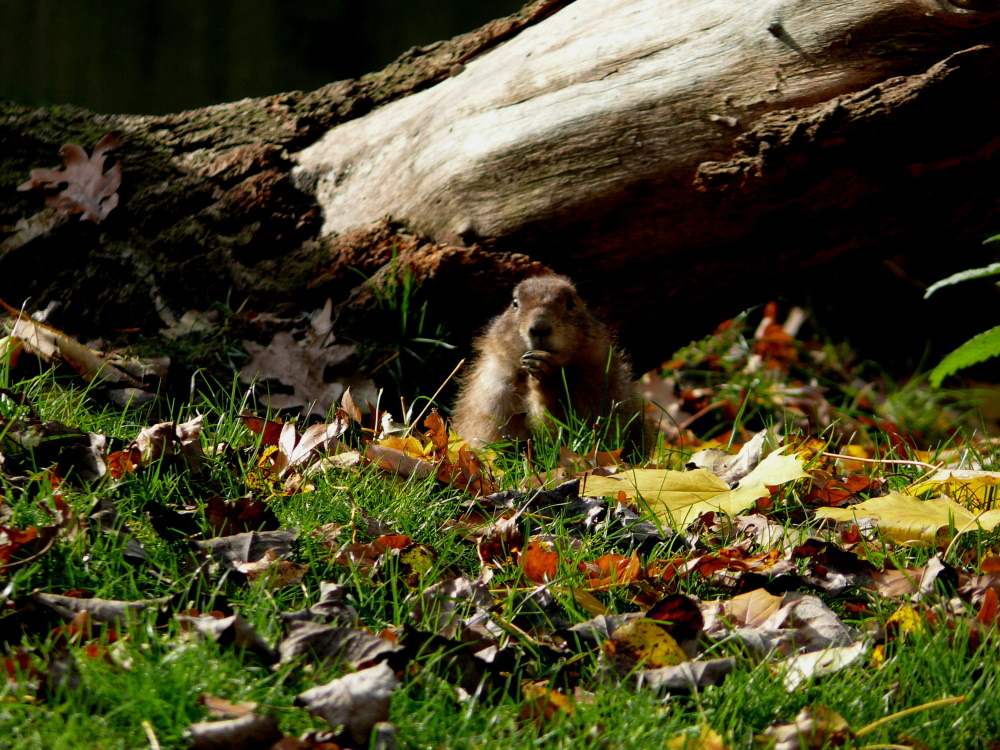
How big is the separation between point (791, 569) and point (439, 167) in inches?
99.5

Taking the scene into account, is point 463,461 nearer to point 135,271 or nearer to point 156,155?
point 135,271

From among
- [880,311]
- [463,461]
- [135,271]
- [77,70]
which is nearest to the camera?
[463,461]

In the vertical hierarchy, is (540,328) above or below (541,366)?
above

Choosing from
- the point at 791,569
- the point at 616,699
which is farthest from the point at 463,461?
the point at 616,699

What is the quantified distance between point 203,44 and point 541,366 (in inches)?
275

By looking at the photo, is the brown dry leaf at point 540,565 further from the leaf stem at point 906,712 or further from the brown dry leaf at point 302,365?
the brown dry leaf at point 302,365

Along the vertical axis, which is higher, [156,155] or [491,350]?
[156,155]

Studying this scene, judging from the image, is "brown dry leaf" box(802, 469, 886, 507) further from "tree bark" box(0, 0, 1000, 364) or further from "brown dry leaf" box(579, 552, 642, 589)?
"tree bark" box(0, 0, 1000, 364)

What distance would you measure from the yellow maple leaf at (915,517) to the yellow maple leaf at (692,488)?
7.1 inches

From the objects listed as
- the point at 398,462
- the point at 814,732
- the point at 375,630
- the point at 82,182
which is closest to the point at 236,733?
the point at 375,630

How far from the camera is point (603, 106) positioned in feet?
13.7

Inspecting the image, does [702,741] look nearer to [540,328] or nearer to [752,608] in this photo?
[752,608]

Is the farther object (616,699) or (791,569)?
(791,569)

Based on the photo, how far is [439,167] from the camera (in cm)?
445
